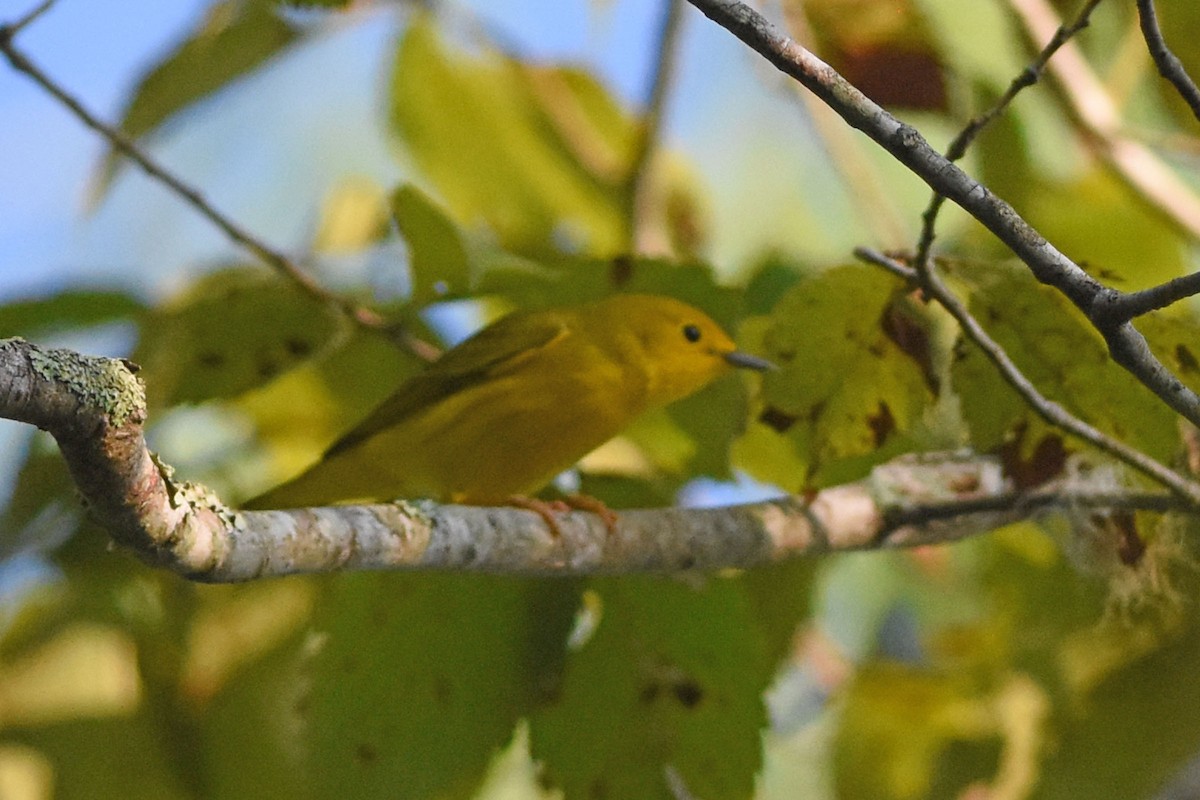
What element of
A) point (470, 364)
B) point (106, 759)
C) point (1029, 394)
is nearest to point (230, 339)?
point (470, 364)

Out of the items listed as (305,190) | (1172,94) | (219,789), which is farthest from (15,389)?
(305,190)

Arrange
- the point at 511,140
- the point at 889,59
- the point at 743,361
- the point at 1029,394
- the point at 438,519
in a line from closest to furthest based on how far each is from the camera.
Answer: the point at 1029,394 < the point at 438,519 < the point at 743,361 < the point at 889,59 < the point at 511,140

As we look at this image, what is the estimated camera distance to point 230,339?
2.31 meters

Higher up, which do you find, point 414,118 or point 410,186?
point 410,186

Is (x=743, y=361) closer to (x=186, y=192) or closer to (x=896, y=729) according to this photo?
(x=896, y=729)

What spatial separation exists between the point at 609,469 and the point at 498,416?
11.0 inches

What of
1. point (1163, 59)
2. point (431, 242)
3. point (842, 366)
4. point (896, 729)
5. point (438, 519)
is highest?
point (1163, 59)

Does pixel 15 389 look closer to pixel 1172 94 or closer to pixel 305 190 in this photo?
pixel 1172 94

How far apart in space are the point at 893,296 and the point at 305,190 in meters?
3.52

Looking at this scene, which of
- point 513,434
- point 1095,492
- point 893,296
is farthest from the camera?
point 513,434

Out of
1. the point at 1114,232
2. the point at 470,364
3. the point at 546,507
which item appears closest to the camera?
the point at 546,507

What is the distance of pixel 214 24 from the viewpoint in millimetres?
2910

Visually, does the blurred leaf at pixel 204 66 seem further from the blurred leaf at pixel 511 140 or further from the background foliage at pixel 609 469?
the blurred leaf at pixel 511 140

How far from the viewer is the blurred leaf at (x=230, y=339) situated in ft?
7.42
